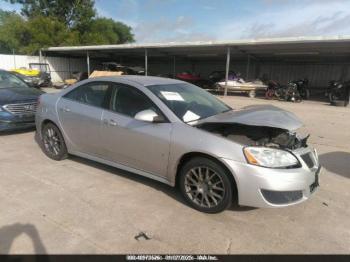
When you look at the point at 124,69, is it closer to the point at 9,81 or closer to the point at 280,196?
the point at 9,81

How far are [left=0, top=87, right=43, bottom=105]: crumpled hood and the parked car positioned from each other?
103 inches

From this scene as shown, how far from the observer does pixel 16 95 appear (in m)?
6.87

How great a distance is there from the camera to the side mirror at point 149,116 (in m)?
3.50

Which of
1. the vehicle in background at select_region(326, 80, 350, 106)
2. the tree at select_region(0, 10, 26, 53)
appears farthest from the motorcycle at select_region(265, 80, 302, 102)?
the tree at select_region(0, 10, 26, 53)

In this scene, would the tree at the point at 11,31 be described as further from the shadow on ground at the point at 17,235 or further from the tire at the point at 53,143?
the shadow on ground at the point at 17,235

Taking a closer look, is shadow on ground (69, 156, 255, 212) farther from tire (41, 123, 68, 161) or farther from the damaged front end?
the damaged front end

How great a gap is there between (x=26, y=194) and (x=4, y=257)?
1304 mm

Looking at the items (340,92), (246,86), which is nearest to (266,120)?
(340,92)

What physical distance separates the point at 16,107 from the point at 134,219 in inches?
187

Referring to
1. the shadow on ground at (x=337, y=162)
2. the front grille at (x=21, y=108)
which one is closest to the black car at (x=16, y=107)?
the front grille at (x=21, y=108)

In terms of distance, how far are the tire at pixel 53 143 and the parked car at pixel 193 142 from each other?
0.29 metres

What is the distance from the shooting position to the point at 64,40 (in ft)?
107

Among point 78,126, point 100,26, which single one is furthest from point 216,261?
point 100,26

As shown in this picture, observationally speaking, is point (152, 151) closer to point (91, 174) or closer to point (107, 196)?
point (107, 196)
